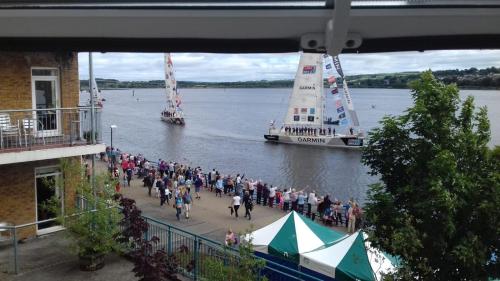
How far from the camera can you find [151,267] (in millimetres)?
8141

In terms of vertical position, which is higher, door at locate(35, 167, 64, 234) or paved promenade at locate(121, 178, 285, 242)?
door at locate(35, 167, 64, 234)

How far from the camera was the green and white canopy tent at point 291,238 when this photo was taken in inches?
519

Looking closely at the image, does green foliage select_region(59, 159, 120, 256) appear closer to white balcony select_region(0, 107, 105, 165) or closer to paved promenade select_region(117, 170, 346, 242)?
white balcony select_region(0, 107, 105, 165)

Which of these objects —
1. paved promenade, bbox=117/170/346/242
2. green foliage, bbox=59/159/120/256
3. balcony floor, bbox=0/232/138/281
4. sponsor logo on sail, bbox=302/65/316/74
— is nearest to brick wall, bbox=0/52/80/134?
balcony floor, bbox=0/232/138/281

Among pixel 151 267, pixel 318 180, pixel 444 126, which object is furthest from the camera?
pixel 318 180

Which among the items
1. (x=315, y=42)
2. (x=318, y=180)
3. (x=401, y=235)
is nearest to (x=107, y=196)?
(x=401, y=235)

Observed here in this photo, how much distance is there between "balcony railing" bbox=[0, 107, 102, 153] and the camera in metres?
12.6

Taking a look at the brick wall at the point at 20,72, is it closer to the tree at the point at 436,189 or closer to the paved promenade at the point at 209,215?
the paved promenade at the point at 209,215

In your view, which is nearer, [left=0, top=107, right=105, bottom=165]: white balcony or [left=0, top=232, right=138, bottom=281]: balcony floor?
[left=0, top=232, right=138, bottom=281]: balcony floor

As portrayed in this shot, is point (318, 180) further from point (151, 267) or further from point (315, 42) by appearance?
point (315, 42)

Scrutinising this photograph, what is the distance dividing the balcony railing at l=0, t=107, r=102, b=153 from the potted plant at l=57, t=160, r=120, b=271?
2.64 m

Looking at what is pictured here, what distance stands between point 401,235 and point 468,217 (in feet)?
2.87

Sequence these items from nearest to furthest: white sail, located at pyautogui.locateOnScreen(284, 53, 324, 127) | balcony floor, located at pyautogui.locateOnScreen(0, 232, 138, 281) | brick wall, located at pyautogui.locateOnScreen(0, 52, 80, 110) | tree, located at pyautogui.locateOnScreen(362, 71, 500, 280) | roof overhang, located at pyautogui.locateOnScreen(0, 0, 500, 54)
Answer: roof overhang, located at pyautogui.locateOnScreen(0, 0, 500, 54) → tree, located at pyautogui.locateOnScreen(362, 71, 500, 280) → balcony floor, located at pyautogui.locateOnScreen(0, 232, 138, 281) → brick wall, located at pyautogui.locateOnScreen(0, 52, 80, 110) → white sail, located at pyautogui.locateOnScreen(284, 53, 324, 127)

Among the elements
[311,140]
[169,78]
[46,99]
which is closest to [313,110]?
[311,140]
